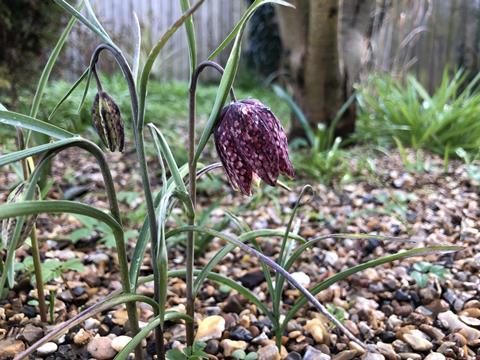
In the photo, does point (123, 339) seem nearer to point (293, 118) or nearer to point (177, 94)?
point (293, 118)

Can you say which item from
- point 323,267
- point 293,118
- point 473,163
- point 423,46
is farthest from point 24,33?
point 423,46

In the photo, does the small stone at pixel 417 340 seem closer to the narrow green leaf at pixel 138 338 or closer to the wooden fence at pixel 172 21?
the narrow green leaf at pixel 138 338

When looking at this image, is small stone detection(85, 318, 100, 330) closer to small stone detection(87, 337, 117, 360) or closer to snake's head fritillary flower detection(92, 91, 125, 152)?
small stone detection(87, 337, 117, 360)

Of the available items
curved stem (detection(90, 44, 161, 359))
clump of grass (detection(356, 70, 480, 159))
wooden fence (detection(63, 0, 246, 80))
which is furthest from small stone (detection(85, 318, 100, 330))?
wooden fence (detection(63, 0, 246, 80))

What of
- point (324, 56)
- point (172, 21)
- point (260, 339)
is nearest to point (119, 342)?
point (260, 339)

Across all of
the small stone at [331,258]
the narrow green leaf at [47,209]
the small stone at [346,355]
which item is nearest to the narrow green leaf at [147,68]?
the narrow green leaf at [47,209]

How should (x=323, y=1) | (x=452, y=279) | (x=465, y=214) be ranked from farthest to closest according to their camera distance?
(x=323, y=1) → (x=465, y=214) → (x=452, y=279)
